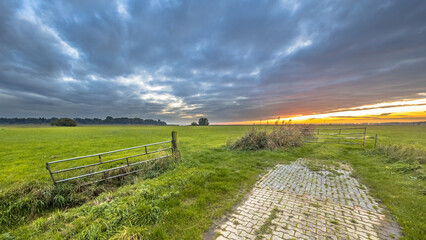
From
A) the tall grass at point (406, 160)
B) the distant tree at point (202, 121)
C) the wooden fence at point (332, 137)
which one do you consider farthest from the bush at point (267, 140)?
the distant tree at point (202, 121)

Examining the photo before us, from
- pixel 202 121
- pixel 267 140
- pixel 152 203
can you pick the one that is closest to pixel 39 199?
pixel 152 203

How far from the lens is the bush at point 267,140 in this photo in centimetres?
1194

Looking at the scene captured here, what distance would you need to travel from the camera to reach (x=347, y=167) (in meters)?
7.72

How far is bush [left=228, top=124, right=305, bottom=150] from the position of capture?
11.9 meters

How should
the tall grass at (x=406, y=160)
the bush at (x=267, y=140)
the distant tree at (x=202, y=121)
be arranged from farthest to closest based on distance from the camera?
the distant tree at (x=202, y=121) < the bush at (x=267, y=140) < the tall grass at (x=406, y=160)

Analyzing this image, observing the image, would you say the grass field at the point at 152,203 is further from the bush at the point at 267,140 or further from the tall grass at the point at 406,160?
the bush at the point at 267,140

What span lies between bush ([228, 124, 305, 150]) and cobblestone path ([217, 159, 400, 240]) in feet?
20.2

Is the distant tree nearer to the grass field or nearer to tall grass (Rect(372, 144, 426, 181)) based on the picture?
tall grass (Rect(372, 144, 426, 181))

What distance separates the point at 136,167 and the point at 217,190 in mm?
4425

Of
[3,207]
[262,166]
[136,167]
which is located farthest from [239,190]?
[3,207]

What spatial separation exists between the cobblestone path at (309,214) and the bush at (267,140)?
617 cm

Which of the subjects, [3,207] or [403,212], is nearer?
[403,212]

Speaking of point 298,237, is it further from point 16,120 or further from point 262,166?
point 16,120

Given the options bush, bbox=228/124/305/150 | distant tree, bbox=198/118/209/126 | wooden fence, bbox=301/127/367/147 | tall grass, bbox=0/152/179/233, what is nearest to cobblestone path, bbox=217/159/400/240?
tall grass, bbox=0/152/179/233
